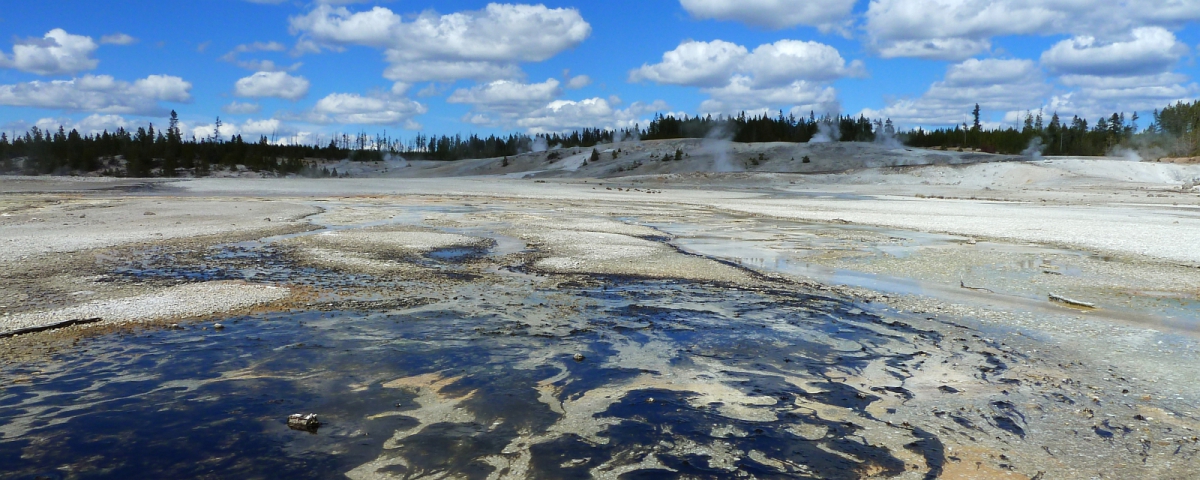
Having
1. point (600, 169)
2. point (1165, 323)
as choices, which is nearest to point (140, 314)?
point (1165, 323)

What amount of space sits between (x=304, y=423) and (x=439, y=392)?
97 cm

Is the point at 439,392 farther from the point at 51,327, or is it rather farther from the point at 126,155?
the point at 126,155

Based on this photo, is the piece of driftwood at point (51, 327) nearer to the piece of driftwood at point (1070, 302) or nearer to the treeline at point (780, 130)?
the piece of driftwood at point (1070, 302)

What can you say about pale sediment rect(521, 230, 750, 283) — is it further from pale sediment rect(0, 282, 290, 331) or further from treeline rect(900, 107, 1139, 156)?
treeline rect(900, 107, 1139, 156)

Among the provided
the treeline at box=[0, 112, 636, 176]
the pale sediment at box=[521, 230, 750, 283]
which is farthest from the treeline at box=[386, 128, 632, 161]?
the pale sediment at box=[521, 230, 750, 283]

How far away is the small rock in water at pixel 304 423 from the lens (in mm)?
4535

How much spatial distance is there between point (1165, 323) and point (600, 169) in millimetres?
55325

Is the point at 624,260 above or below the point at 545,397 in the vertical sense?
above

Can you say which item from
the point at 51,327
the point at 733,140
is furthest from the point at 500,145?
the point at 51,327

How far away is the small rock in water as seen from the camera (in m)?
4.54

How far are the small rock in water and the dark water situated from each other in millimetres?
72

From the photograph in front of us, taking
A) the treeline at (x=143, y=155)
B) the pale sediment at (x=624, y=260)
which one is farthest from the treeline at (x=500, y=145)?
the pale sediment at (x=624, y=260)

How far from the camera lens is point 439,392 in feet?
17.4

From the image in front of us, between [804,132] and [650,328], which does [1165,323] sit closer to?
[650,328]
